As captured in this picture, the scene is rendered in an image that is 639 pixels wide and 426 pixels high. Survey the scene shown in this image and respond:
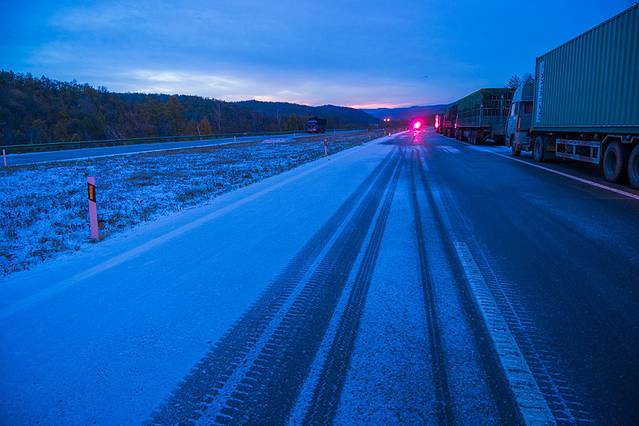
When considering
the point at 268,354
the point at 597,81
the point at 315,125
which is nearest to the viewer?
the point at 268,354

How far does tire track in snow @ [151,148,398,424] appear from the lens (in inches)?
97.6

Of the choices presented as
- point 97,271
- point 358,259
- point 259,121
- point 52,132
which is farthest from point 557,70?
point 259,121

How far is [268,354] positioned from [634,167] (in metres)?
12.5

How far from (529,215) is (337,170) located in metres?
8.69

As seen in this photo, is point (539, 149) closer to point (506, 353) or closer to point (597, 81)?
point (597, 81)

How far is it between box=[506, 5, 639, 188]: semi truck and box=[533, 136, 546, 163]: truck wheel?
0.05 metres

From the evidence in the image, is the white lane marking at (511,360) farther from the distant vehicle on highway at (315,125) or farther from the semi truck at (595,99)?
the distant vehicle on highway at (315,125)

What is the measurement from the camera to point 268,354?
3.07 m

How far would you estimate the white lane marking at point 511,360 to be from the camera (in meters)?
2.42

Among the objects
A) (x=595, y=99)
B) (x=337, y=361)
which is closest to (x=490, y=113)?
(x=595, y=99)

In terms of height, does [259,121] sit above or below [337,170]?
above

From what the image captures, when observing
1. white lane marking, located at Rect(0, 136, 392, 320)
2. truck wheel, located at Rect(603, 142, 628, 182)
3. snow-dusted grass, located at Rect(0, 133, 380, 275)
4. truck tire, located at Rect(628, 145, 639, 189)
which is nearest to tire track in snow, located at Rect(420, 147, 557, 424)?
white lane marking, located at Rect(0, 136, 392, 320)

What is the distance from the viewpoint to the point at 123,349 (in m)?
3.15

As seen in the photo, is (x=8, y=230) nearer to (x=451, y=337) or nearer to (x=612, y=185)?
(x=451, y=337)
